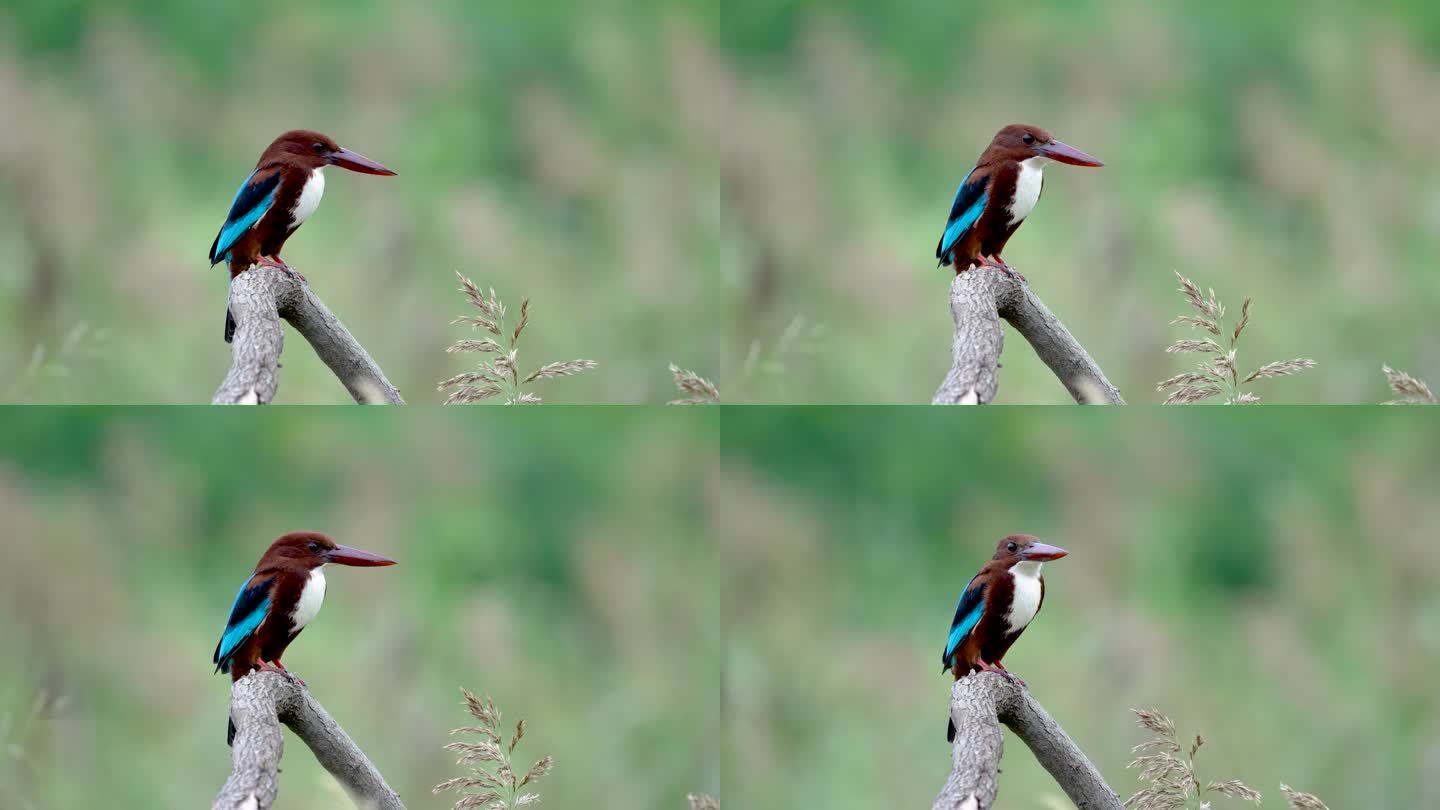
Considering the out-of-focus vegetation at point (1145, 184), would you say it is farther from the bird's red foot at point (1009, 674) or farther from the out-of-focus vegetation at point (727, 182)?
the bird's red foot at point (1009, 674)

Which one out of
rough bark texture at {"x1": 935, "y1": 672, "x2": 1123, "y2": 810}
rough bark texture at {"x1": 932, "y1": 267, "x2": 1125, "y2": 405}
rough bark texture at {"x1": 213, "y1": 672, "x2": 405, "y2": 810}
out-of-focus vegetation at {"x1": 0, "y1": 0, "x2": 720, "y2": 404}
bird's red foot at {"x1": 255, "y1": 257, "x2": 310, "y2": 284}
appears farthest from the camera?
out-of-focus vegetation at {"x1": 0, "y1": 0, "x2": 720, "y2": 404}

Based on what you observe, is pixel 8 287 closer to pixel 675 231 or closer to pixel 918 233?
pixel 675 231

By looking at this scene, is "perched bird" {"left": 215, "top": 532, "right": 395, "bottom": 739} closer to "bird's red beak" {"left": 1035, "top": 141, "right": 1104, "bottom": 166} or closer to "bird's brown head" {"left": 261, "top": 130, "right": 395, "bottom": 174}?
"bird's brown head" {"left": 261, "top": 130, "right": 395, "bottom": 174}

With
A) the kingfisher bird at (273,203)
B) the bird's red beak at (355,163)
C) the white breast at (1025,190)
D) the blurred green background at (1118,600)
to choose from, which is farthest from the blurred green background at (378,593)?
the white breast at (1025,190)

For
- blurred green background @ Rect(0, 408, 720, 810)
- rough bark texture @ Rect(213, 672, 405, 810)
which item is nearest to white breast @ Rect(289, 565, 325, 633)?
rough bark texture @ Rect(213, 672, 405, 810)

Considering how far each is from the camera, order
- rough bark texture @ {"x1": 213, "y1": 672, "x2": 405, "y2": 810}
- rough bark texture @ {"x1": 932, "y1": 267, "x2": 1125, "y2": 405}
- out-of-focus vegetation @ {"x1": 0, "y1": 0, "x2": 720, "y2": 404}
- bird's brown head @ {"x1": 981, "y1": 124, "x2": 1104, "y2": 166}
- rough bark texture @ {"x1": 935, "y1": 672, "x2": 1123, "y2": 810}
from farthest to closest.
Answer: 1. out-of-focus vegetation @ {"x1": 0, "y1": 0, "x2": 720, "y2": 404}
2. bird's brown head @ {"x1": 981, "y1": 124, "x2": 1104, "y2": 166}
3. rough bark texture @ {"x1": 935, "y1": 672, "x2": 1123, "y2": 810}
4. rough bark texture @ {"x1": 932, "y1": 267, "x2": 1125, "y2": 405}
5. rough bark texture @ {"x1": 213, "y1": 672, "x2": 405, "y2": 810}

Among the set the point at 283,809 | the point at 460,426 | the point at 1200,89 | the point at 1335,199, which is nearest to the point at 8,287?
the point at 460,426

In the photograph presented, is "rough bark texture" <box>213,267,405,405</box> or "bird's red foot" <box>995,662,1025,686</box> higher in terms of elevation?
"rough bark texture" <box>213,267,405,405</box>

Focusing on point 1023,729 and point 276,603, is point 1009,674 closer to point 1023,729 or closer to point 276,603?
point 1023,729
